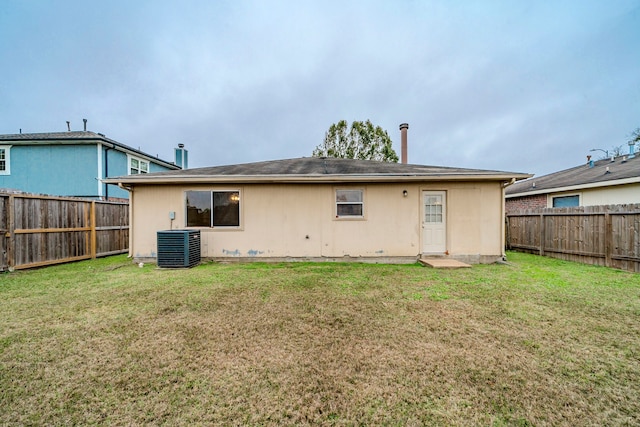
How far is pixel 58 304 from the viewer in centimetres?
372

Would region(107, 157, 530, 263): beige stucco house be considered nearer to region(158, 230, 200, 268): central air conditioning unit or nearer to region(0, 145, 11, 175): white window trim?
region(158, 230, 200, 268): central air conditioning unit

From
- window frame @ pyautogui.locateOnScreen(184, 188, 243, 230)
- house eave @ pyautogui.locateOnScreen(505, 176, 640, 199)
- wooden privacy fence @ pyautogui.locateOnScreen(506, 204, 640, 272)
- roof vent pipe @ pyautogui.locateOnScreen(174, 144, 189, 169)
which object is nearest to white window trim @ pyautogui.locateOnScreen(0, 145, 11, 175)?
roof vent pipe @ pyautogui.locateOnScreen(174, 144, 189, 169)

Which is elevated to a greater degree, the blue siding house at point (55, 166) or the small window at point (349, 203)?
the blue siding house at point (55, 166)

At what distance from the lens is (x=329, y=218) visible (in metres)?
7.14

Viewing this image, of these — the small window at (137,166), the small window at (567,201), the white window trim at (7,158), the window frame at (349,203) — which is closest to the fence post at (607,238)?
the small window at (567,201)

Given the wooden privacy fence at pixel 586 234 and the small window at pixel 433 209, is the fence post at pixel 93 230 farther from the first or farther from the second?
the wooden privacy fence at pixel 586 234

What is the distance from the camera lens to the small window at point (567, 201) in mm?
10006

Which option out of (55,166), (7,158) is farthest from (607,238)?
(7,158)

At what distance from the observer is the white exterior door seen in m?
7.17

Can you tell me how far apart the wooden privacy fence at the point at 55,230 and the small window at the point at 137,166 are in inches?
225

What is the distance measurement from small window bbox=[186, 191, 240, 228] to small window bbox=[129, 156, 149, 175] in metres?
8.61

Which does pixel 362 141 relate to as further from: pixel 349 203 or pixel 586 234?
pixel 586 234

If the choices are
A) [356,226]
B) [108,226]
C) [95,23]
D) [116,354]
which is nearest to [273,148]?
[95,23]

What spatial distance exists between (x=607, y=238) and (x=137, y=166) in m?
18.4
